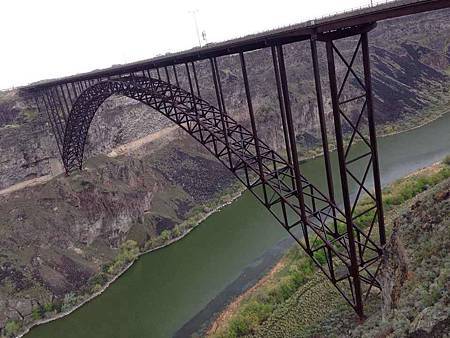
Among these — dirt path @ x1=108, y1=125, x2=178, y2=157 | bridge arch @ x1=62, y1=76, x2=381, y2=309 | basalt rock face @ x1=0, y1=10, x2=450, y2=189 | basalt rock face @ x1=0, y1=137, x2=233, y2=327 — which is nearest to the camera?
bridge arch @ x1=62, y1=76, x2=381, y2=309

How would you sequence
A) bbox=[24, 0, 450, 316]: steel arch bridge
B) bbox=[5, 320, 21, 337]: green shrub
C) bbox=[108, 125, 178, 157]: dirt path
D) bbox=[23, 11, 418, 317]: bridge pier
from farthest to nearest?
1. bbox=[108, 125, 178, 157]: dirt path
2. bbox=[5, 320, 21, 337]: green shrub
3. bbox=[23, 11, 418, 317]: bridge pier
4. bbox=[24, 0, 450, 316]: steel arch bridge

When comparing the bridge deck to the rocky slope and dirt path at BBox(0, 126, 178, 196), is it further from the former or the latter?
dirt path at BBox(0, 126, 178, 196)

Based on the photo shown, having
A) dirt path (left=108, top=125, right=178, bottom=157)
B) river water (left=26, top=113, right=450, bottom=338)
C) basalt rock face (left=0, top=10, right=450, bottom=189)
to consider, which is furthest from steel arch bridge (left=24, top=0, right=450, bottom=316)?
dirt path (left=108, top=125, right=178, bottom=157)

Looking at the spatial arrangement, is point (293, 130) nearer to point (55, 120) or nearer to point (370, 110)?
point (370, 110)

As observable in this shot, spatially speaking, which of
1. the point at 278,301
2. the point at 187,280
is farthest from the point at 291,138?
the point at 187,280

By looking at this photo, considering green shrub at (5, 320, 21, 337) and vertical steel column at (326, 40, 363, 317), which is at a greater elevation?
vertical steel column at (326, 40, 363, 317)

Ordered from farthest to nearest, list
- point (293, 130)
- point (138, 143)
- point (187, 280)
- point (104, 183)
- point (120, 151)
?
point (138, 143) → point (120, 151) → point (104, 183) → point (187, 280) → point (293, 130)
